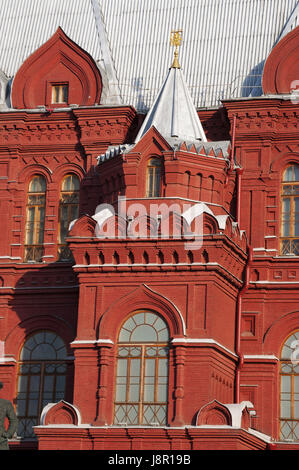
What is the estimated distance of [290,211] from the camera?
3359 cm

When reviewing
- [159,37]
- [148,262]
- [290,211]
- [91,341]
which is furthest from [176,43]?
[91,341]

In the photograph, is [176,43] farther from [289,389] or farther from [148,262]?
[289,389]

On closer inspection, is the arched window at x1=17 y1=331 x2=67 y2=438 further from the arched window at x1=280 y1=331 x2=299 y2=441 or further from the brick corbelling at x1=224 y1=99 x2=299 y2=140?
the brick corbelling at x1=224 y1=99 x2=299 y2=140

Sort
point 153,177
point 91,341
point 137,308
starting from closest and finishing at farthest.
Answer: point 91,341 < point 137,308 < point 153,177

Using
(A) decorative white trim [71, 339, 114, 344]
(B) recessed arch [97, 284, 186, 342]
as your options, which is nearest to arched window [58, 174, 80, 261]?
(B) recessed arch [97, 284, 186, 342]

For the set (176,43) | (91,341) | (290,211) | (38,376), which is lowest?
(38,376)

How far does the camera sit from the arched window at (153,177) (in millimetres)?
32625

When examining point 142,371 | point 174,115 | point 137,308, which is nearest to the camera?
point 142,371

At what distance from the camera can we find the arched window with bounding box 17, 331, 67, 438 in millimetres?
32938

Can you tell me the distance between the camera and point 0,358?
33406 millimetres

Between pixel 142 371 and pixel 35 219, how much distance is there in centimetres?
616

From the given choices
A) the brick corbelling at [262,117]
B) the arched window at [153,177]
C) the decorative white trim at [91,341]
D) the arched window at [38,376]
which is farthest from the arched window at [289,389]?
the arched window at [38,376]

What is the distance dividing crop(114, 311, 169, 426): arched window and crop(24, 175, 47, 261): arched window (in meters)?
4.38

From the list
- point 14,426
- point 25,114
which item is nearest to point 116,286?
point 25,114
